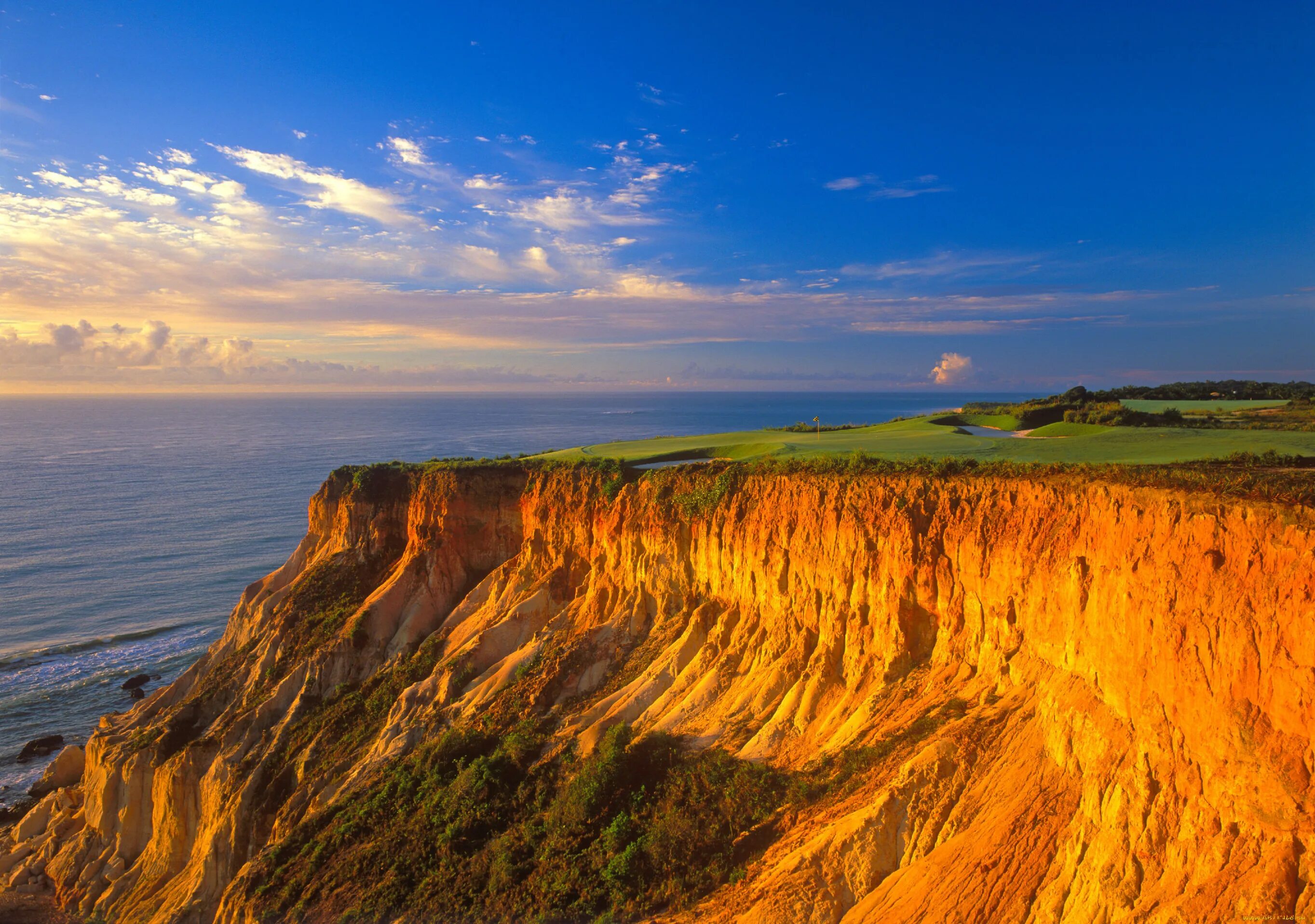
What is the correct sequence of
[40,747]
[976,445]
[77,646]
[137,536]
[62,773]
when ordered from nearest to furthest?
[976,445]
[62,773]
[40,747]
[77,646]
[137,536]

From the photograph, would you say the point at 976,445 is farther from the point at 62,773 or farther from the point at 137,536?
the point at 137,536

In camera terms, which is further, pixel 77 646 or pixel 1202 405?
pixel 77 646

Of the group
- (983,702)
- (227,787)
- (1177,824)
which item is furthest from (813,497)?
(227,787)

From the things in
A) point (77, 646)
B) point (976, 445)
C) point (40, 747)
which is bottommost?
point (40, 747)

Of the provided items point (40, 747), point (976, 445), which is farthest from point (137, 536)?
point (976, 445)

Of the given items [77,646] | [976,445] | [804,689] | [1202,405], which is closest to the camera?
[804,689]

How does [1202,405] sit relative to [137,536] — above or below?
above

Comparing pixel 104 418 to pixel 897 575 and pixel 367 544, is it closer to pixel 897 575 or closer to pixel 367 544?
pixel 367 544
